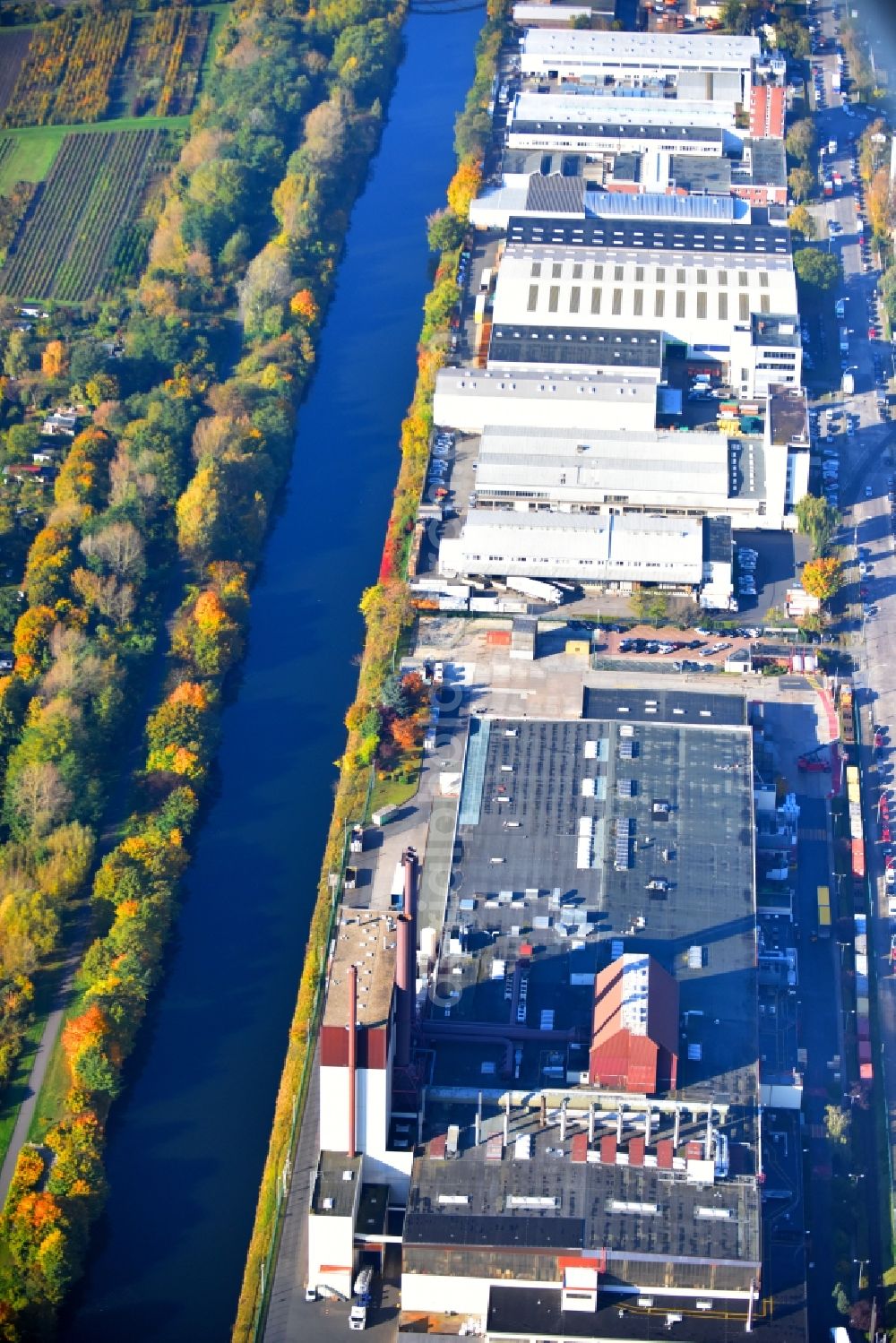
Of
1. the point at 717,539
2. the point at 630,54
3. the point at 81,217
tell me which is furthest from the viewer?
the point at 630,54

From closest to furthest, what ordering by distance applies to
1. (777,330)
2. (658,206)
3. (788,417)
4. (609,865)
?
1. (609,865)
2. (788,417)
3. (777,330)
4. (658,206)

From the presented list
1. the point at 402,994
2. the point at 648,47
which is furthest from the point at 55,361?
the point at 402,994

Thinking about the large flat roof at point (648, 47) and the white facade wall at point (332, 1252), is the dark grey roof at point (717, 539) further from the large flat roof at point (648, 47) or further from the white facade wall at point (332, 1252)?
the large flat roof at point (648, 47)

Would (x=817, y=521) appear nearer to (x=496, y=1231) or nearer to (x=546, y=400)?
(x=546, y=400)

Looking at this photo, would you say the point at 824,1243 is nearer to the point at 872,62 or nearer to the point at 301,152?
the point at 301,152

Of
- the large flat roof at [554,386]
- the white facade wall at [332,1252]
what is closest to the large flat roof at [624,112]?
the large flat roof at [554,386]

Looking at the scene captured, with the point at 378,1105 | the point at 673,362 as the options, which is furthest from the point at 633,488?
the point at 378,1105
